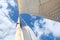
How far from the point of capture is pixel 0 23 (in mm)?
966

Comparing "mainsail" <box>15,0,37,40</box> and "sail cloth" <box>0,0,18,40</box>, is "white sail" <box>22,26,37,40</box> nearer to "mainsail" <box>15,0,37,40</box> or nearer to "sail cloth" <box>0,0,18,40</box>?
"mainsail" <box>15,0,37,40</box>

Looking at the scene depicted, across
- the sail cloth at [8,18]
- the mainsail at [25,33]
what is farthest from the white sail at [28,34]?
the sail cloth at [8,18]

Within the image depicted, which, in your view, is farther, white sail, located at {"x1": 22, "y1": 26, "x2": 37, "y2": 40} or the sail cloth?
the sail cloth

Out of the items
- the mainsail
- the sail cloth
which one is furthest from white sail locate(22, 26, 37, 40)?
the sail cloth

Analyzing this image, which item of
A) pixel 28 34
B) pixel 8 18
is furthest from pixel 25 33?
pixel 8 18

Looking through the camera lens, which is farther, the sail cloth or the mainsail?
the sail cloth

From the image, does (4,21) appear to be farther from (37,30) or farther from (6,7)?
(37,30)

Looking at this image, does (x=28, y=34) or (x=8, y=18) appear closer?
(x=28, y=34)

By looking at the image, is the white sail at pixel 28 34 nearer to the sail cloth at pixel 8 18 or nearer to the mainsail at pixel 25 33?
the mainsail at pixel 25 33

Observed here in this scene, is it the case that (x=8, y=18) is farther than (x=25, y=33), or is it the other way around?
(x=8, y=18)

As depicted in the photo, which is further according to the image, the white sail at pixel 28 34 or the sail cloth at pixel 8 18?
the sail cloth at pixel 8 18

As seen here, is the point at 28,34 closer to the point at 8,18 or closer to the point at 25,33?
the point at 25,33

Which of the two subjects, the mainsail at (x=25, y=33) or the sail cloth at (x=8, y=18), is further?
the sail cloth at (x=8, y=18)

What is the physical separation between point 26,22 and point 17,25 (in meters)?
0.09
